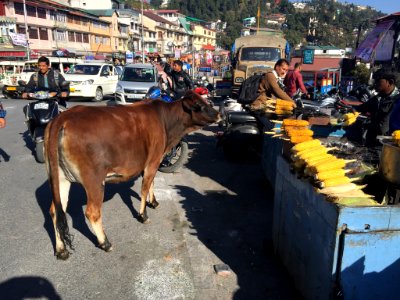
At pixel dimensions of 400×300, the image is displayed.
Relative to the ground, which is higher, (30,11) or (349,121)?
(30,11)

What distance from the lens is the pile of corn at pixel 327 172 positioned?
8.00ft

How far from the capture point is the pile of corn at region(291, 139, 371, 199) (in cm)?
244

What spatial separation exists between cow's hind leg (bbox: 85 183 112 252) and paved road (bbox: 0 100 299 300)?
14 cm

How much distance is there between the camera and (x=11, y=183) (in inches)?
233

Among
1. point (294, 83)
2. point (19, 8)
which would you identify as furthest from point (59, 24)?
point (294, 83)

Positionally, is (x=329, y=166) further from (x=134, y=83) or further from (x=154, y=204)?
(x=134, y=83)

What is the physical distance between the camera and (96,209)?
3639 millimetres

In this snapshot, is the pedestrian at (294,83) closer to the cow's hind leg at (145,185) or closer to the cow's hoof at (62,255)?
the cow's hind leg at (145,185)

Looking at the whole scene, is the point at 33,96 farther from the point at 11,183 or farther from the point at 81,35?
the point at 81,35

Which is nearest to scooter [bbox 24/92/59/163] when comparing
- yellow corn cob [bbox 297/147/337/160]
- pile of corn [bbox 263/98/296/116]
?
pile of corn [bbox 263/98/296/116]

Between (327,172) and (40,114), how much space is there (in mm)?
6006

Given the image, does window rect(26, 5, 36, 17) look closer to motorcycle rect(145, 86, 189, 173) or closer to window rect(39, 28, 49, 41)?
window rect(39, 28, 49, 41)

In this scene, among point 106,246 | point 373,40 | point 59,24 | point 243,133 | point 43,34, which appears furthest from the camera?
point 59,24

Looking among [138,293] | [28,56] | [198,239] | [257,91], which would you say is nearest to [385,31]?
[257,91]
